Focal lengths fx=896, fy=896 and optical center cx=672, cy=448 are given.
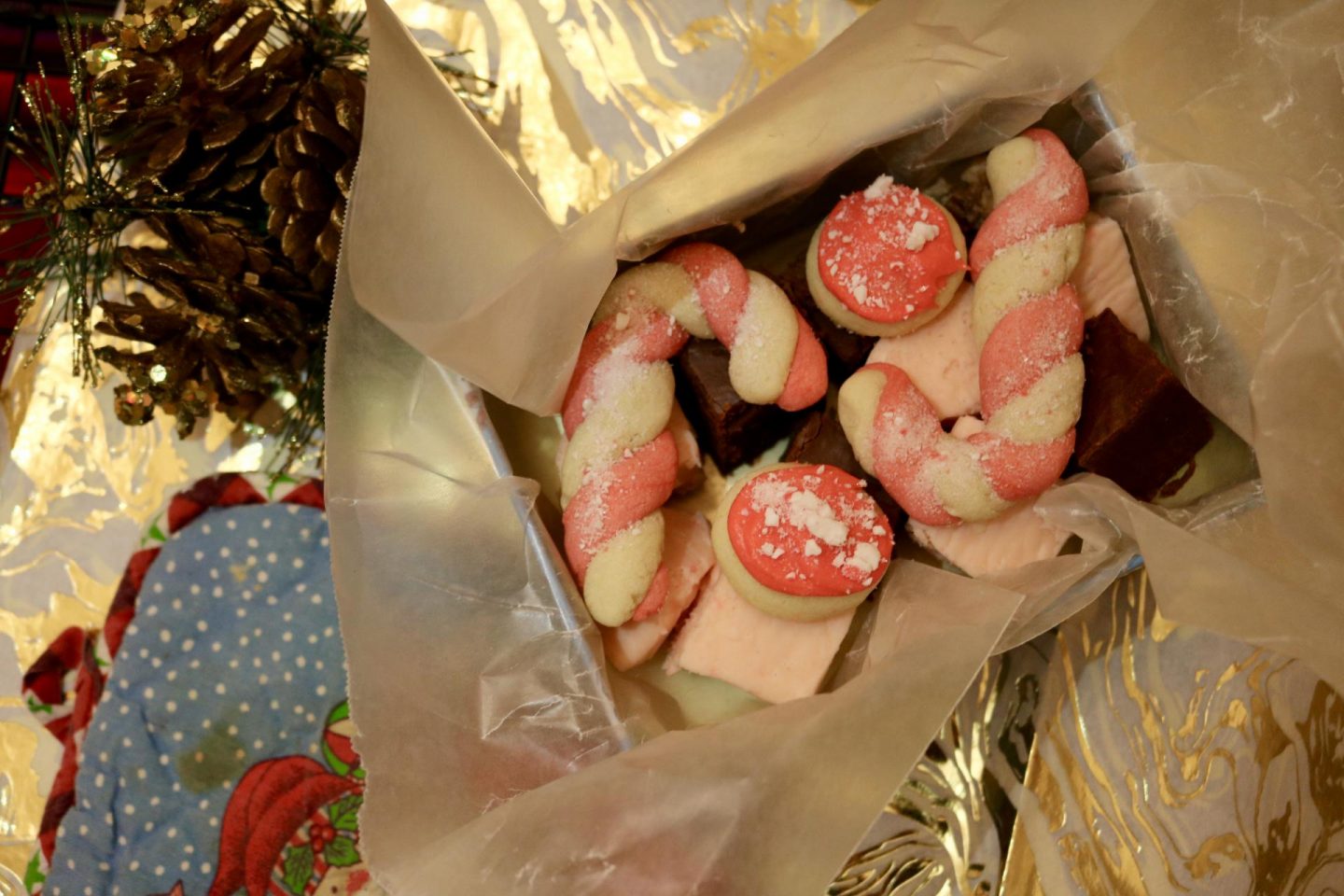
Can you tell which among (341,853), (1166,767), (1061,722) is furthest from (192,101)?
(1166,767)

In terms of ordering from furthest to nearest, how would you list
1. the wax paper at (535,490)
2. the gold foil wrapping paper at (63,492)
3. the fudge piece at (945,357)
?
the gold foil wrapping paper at (63,492)
the fudge piece at (945,357)
the wax paper at (535,490)

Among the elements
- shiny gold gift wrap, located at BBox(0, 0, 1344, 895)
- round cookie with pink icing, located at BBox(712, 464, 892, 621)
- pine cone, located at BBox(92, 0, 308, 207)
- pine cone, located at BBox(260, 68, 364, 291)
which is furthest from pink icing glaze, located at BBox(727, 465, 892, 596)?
pine cone, located at BBox(92, 0, 308, 207)

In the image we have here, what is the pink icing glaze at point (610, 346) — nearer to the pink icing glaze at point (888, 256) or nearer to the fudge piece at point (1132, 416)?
the pink icing glaze at point (888, 256)

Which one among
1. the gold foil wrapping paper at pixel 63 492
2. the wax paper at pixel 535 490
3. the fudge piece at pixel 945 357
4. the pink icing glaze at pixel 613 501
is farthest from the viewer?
the gold foil wrapping paper at pixel 63 492

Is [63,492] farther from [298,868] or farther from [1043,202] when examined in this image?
[1043,202]

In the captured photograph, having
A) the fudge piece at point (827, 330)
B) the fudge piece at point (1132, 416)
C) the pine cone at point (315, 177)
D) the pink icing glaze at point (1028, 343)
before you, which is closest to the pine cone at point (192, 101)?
the pine cone at point (315, 177)

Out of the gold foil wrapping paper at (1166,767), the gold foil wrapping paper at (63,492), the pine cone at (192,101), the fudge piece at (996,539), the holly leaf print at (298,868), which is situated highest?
the pine cone at (192,101)
